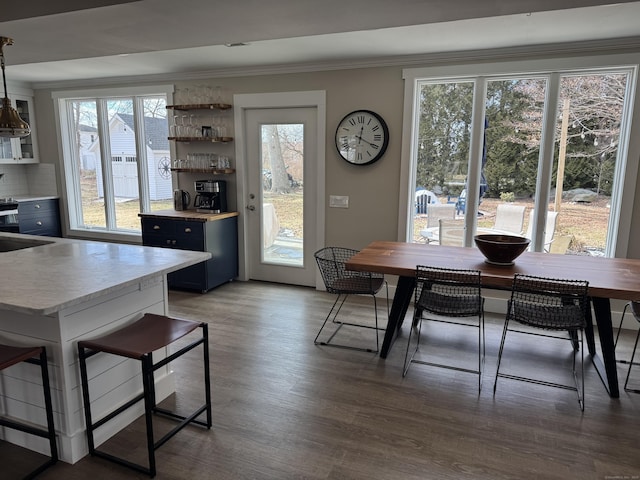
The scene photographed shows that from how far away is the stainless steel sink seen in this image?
300 centimetres

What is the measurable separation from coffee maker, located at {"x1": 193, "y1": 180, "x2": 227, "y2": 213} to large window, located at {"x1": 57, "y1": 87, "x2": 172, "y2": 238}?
68 cm

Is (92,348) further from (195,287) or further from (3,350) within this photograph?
(195,287)

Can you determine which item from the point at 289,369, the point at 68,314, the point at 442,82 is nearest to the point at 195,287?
the point at 289,369

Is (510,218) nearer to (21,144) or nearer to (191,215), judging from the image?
(191,215)

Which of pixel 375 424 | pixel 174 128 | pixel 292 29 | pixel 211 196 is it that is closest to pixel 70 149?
pixel 174 128

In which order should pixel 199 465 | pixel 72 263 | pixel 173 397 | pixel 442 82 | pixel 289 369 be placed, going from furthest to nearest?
1. pixel 442 82
2. pixel 289 369
3. pixel 173 397
4. pixel 72 263
5. pixel 199 465

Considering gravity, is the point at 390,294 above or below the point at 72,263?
below

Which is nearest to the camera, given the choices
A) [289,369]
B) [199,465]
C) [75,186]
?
[199,465]

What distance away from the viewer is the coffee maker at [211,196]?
4.79 m

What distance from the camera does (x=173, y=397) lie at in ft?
8.57

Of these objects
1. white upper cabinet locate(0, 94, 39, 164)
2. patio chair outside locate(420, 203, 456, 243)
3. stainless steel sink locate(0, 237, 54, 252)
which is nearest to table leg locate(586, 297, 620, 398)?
patio chair outside locate(420, 203, 456, 243)

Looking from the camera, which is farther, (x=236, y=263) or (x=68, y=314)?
(x=236, y=263)

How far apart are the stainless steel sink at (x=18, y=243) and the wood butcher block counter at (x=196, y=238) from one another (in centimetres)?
162

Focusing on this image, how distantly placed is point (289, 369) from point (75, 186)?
184 inches
